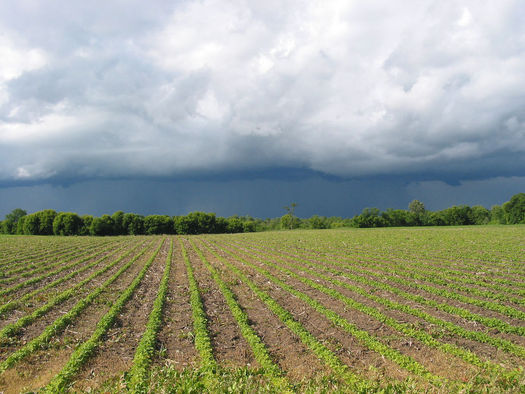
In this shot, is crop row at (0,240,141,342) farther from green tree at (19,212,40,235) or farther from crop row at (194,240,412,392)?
green tree at (19,212,40,235)

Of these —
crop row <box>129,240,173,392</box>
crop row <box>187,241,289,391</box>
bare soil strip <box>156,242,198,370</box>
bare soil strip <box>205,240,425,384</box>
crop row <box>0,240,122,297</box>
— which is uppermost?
crop row <box>0,240,122,297</box>

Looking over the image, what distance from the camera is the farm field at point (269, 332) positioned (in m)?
6.56

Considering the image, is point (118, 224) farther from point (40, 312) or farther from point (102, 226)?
point (40, 312)

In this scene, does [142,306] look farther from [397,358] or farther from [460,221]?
[460,221]

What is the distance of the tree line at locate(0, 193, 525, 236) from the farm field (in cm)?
9144

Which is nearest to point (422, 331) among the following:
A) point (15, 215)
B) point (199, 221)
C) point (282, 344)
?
point (282, 344)

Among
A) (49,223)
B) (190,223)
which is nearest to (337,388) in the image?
(190,223)

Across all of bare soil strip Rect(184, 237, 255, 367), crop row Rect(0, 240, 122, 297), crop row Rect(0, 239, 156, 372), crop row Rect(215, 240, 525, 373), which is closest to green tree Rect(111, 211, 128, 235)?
crop row Rect(0, 240, 122, 297)

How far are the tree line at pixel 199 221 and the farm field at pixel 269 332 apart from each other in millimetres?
91435

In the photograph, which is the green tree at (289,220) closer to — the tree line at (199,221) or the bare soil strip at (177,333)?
the tree line at (199,221)

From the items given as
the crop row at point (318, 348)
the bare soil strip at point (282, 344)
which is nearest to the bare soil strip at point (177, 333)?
the bare soil strip at point (282, 344)

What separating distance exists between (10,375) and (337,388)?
7.46 meters

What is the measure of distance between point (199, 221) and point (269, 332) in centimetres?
10361

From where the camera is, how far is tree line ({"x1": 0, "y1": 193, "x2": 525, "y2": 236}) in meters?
98.9
